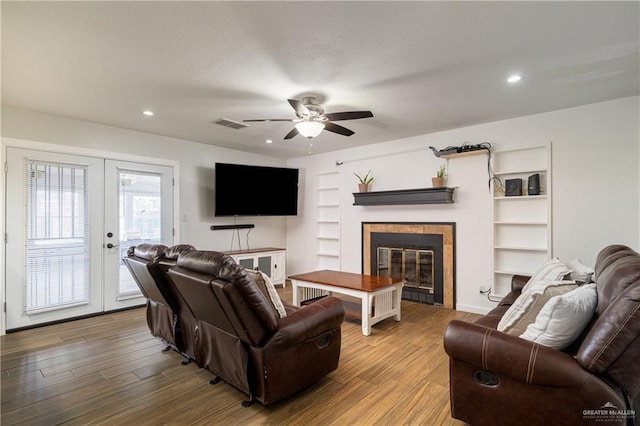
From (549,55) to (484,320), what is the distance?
2.14 metres

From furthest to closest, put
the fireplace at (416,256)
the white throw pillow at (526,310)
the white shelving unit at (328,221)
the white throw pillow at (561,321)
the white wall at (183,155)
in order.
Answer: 1. the white shelving unit at (328,221)
2. the fireplace at (416,256)
3. the white wall at (183,155)
4. the white throw pillow at (526,310)
5. the white throw pillow at (561,321)

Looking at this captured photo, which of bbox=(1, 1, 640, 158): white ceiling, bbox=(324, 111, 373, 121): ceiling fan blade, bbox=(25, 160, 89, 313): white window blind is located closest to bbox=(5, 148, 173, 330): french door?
bbox=(25, 160, 89, 313): white window blind

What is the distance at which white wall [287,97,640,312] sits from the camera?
3.31 metres

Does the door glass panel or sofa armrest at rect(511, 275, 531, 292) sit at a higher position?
the door glass panel

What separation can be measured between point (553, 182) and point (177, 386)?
4.43 metres

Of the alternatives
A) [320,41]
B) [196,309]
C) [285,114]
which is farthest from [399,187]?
[196,309]

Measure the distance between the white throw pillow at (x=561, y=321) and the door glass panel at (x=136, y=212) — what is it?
186 inches

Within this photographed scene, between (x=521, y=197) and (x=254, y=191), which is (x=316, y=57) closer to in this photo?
(x=521, y=197)

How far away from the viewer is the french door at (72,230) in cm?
358

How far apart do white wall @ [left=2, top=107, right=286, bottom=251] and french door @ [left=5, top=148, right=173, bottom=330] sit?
0.21 meters

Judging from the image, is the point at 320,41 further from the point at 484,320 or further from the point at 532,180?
the point at 532,180

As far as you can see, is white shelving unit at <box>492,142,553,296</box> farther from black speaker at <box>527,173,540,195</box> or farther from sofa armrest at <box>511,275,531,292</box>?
sofa armrest at <box>511,275,531,292</box>

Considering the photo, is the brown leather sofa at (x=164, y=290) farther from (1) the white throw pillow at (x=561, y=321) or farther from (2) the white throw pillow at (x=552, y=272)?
(2) the white throw pillow at (x=552, y=272)

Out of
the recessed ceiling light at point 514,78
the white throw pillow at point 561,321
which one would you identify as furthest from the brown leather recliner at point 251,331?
the recessed ceiling light at point 514,78
